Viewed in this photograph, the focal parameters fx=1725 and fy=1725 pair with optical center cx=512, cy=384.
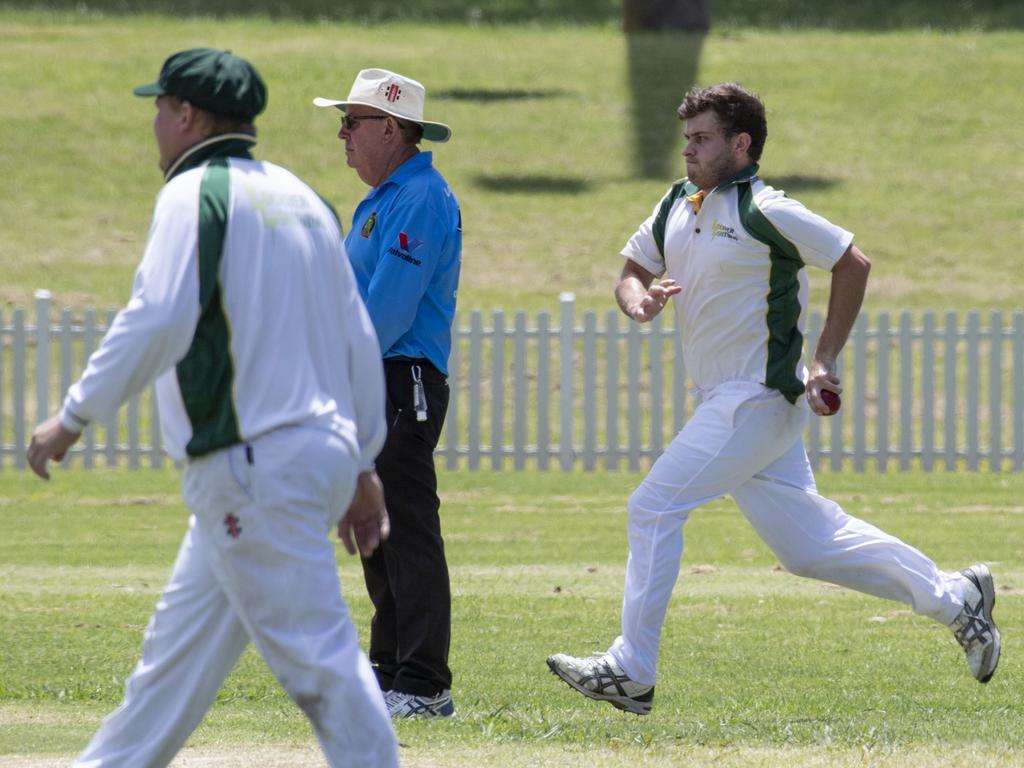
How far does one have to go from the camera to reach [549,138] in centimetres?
2697

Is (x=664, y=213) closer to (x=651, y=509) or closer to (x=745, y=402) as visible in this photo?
(x=745, y=402)

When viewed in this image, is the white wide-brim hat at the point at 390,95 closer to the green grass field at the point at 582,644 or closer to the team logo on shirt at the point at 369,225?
the team logo on shirt at the point at 369,225

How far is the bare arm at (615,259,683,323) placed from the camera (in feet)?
19.0

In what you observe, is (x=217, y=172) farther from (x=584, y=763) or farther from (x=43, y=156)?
(x=43, y=156)

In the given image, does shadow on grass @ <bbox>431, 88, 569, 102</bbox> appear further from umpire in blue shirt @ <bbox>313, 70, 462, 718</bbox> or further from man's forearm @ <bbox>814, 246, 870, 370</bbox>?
man's forearm @ <bbox>814, 246, 870, 370</bbox>

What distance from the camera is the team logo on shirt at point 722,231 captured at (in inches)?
233

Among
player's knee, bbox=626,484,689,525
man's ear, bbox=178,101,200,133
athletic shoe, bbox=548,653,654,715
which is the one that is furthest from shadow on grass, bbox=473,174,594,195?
man's ear, bbox=178,101,200,133

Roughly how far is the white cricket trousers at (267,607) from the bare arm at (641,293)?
2.13m

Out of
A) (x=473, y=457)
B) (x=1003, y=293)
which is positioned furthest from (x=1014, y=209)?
(x=473, y=457)

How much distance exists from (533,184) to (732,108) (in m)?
19.0

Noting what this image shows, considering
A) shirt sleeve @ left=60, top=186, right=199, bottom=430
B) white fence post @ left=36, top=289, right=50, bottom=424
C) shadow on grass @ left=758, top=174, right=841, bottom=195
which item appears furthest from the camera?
shadow on grass @ left=758, top=174, right=841, bottom=195

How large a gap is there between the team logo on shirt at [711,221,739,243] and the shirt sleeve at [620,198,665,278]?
0.35 m

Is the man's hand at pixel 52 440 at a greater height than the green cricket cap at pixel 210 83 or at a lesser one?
lesser

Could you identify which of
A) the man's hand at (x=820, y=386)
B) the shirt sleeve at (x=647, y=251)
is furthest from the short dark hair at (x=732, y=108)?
the man's hand at (x=820, y=386)
